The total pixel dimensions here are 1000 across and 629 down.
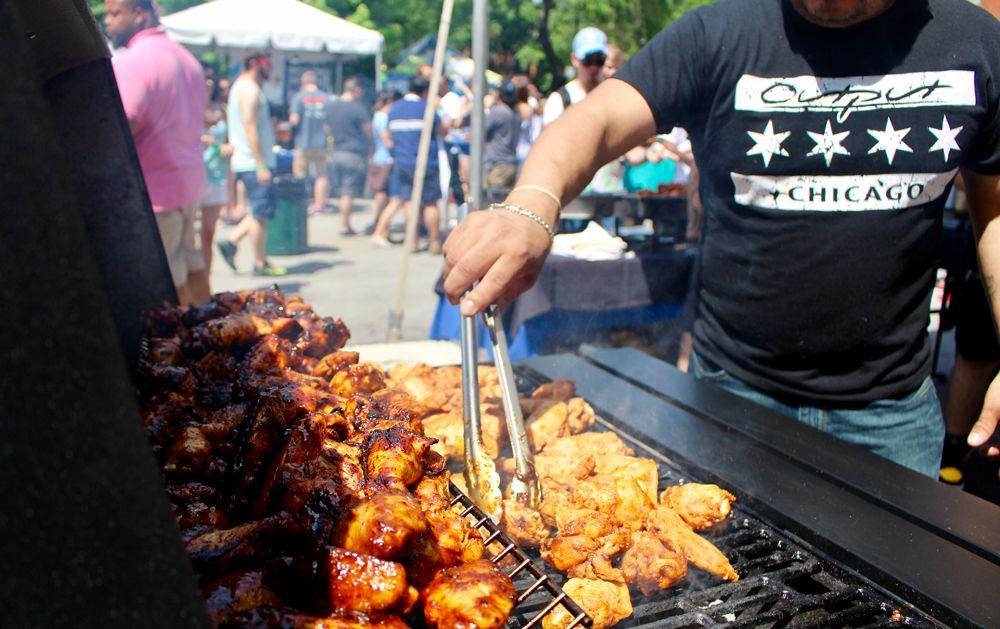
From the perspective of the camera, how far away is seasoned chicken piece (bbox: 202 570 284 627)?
3.70 ft

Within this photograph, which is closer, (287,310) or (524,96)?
(287,310)

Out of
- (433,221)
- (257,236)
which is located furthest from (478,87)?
(433,221)

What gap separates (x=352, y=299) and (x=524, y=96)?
15.0ft

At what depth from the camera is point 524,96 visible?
11539 millimetres

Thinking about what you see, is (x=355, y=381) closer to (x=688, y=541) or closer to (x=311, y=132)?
(x=688, y=541)

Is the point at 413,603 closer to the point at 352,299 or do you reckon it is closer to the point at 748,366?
the point at 748,366

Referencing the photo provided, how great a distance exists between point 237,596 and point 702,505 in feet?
3.80

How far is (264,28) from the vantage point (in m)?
16.0

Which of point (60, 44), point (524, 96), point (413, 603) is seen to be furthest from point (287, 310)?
point (524, 96)

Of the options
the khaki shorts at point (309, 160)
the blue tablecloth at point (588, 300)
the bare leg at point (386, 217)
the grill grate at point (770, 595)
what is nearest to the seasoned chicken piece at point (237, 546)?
the grill grate at point (770, 595)

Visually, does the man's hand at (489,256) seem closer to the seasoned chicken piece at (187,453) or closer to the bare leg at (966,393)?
the seasoned chicken piece at (187,453)

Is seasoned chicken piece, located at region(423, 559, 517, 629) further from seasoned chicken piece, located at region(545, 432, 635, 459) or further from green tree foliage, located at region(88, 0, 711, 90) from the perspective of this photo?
green tree foliage, located at region(88, 0, 711, 90)

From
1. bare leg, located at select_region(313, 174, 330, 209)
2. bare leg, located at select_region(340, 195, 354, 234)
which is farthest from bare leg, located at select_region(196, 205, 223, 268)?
bare leg, located at select_region(313, 174, 330, 209)

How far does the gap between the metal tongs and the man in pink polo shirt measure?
4354 millimetres
